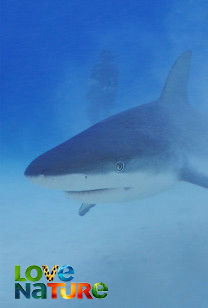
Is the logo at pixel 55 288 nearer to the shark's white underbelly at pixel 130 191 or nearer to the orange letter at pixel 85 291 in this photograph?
the orange letter at pixel 85 291

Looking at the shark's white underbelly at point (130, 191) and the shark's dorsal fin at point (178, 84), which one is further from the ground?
the shark's dorsal fin at point (178, 84)

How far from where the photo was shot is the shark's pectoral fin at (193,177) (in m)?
2.49

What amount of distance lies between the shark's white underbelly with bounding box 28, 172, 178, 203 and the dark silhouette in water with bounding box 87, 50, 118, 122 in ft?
21.9

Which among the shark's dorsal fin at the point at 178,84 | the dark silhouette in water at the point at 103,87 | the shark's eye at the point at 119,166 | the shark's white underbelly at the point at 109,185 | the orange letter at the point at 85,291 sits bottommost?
the orange letter at the point at 85,291

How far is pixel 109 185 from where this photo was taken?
2.19m

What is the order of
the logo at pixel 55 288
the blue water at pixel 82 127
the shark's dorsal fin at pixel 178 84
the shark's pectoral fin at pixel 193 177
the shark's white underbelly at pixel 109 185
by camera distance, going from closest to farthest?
1. the shark's white underbelly at pixel 109 185
2. the shark's pectoral fin at pixel 193 177
3. the logo at pixel 55 288
4. the blue water at pixel 82 127
5. the shark's dorsal fin at pixel 178 84

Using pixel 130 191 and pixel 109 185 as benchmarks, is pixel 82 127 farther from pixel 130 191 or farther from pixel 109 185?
pixel 109 185

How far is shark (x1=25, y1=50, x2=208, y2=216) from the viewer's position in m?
2.06

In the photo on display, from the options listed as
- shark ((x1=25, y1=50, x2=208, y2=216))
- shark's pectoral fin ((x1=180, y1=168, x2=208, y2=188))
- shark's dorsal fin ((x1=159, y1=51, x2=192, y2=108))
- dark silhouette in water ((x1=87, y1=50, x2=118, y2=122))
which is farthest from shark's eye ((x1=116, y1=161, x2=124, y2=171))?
dark silhouette in water ((x1=87, y1=50, x2=118, y2=122))

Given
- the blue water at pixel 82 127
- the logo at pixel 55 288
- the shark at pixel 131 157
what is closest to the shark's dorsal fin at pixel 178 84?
the shark at pixel 131 157

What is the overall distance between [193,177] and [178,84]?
4.05 feet

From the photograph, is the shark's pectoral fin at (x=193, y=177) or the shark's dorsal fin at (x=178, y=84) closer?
the shark's pectoral fin at (x=193, y=177)

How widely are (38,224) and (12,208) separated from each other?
4.24ft

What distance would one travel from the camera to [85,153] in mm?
2209
